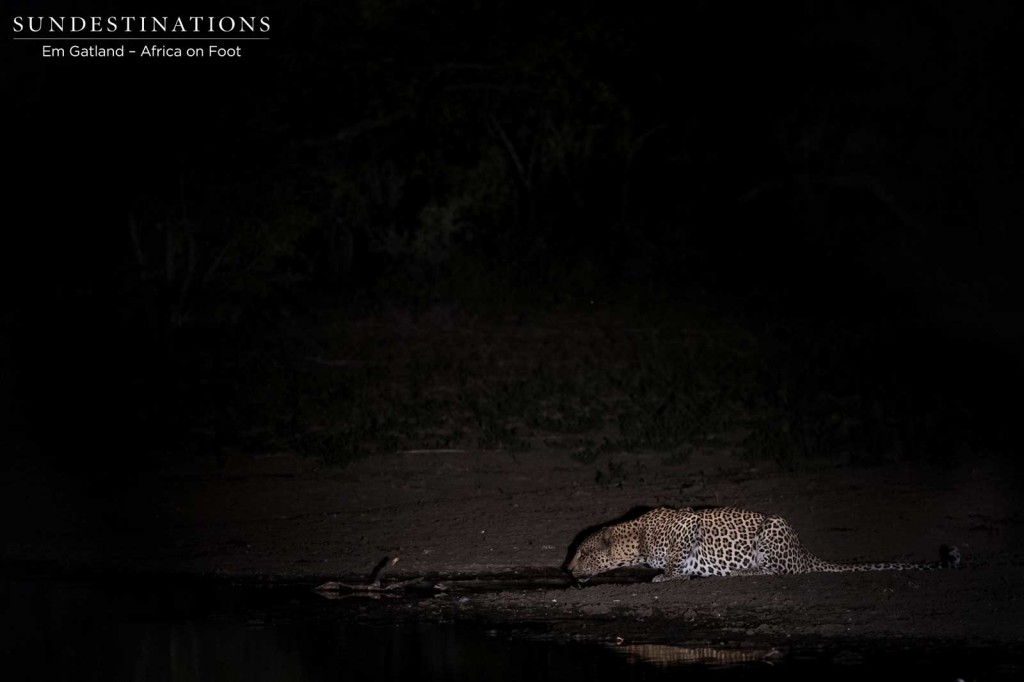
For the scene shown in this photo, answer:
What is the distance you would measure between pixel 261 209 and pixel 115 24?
286 cm

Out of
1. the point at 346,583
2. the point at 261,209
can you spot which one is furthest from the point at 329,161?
the point at 346,583

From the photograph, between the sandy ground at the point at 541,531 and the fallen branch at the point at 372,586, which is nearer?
the sandy ground at the point at 541,531

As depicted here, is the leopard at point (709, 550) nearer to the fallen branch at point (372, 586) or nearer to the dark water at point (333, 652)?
the fallen branch at point (372, 586)

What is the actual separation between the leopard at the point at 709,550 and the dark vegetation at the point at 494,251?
3241 millimetres

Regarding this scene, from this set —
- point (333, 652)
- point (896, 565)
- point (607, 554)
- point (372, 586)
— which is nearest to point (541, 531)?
point (607, 554)

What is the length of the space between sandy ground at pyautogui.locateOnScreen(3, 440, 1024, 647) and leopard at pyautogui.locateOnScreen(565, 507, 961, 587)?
0.17m

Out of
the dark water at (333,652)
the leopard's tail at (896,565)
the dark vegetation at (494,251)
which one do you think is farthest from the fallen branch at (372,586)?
the dark vegetation at (494,251)

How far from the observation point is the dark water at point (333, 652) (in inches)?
268

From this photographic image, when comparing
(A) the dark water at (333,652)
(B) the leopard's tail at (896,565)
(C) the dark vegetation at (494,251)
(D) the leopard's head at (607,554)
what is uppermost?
(C) the dark vegetation at (494,251)

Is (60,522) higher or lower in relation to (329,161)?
lower

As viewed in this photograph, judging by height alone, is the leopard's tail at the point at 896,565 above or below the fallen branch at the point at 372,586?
below

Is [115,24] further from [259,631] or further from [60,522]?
[259,631]

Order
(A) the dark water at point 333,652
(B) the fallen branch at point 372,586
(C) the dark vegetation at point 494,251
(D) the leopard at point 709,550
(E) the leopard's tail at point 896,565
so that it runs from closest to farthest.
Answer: (A) the dark water at point 333,652
(E) the leopard's tail at point 896,565
(D) the leopard at point 709,550
(B) the fallen branch at point 372,586
(C) the dark vegetation at point 494,251

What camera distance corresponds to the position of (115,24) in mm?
15977
